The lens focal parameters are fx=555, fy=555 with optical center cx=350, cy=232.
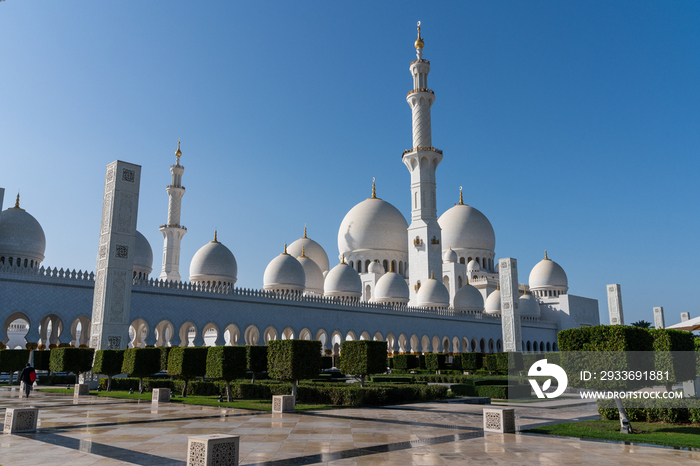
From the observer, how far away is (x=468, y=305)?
4466 cm

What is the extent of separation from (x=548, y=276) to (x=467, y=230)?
9.21m

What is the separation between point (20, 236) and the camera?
26.4 m

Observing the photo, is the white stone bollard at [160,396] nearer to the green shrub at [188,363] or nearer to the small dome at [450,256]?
the green shrub at [188,363]

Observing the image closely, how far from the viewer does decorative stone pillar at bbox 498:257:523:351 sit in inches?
1422

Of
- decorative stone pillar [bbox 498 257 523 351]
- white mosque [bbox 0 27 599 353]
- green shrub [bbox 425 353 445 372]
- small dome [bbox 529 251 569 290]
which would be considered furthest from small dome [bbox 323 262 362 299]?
small dome [bbox 529 251 569 290]

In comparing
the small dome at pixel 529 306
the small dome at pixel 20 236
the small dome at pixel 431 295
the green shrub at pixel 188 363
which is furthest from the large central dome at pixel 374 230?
the green shrub at pixel 188 363

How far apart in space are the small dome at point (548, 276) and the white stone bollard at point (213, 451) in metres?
51.1

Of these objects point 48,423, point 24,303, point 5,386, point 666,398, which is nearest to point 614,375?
point 666,398

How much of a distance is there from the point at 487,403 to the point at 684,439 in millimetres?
7604

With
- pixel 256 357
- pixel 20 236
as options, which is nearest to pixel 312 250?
pixel 20 236

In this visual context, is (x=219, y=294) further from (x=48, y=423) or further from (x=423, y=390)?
(x=48, y=423)

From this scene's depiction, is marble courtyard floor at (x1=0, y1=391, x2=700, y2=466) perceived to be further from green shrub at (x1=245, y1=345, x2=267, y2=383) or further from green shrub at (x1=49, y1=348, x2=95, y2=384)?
green shrub at (x1=49, y1=348, x2=95, y2=384)

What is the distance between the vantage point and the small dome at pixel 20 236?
26.1 metres

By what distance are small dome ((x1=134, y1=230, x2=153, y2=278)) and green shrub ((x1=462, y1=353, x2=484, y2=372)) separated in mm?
17554
